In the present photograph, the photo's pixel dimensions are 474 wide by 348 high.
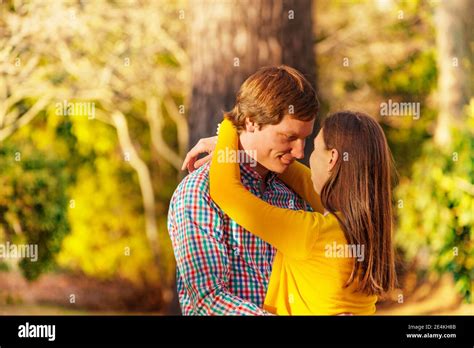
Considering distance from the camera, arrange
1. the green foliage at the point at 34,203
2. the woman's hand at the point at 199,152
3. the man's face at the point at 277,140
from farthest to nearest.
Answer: the green foliage at the point at 34,203
the woman's hand at the point at 199,152
the man's face at the point at 277,140

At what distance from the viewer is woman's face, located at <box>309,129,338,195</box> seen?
8.91ft

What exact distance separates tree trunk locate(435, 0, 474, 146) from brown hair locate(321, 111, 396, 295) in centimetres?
481

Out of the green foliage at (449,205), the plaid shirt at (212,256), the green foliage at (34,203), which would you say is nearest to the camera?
the plaid shirt at (212,256)

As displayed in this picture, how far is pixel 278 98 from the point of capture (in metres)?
2.62

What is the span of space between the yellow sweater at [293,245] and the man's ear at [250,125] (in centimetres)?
4

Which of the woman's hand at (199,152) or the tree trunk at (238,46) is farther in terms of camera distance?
the tree trunk at (238,46)

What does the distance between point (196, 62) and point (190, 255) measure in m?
2.05

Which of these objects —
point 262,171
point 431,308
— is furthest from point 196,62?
point 431,308

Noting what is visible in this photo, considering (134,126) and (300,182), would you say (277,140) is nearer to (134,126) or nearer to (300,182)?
(300,182)

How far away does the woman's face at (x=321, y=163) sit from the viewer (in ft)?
8.91
